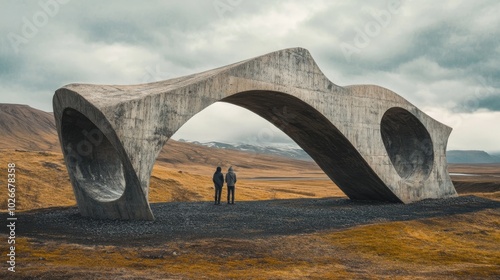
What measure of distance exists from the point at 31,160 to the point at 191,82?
30.2 meters

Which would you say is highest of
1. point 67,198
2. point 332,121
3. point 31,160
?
point 332,121

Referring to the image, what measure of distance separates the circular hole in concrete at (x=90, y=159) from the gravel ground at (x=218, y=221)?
1687 mm

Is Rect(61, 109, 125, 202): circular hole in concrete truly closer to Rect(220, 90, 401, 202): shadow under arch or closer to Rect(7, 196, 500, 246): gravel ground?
Rect(7, 196, 500, 246): gravel ground

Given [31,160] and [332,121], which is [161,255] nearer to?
[332,121]

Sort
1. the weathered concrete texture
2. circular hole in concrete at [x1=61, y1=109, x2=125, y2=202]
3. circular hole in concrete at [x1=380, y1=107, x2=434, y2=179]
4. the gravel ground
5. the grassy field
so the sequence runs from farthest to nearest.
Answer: circular hole in concrete at [x1=380, y1=107, x2=434, y2=179], circular hole in concrete at [x1=61, y1=109, x2=125, y2=202], the weathered concrete texture, the gravel ground, the grassy field

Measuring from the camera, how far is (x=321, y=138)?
90.0 feet

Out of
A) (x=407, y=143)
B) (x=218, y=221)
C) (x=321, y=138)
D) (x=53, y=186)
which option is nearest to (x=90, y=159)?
(x=218, y=221)

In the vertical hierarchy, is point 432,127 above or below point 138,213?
above

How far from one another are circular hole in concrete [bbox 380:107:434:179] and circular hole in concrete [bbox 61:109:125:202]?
1793 centimetres

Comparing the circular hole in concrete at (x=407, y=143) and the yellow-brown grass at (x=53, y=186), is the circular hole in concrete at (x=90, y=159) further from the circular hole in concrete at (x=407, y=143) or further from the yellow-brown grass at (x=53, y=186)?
the circular hole in concrete at (x=407, y=143)

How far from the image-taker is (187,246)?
13.8m

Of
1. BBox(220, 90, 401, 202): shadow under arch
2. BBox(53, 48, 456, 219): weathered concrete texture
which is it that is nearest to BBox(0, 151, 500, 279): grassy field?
BBox(53, 48, 456, 219): weathered concrete texture

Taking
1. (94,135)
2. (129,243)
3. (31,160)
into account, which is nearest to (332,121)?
(94,135)

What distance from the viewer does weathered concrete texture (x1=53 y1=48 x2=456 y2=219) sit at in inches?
722
